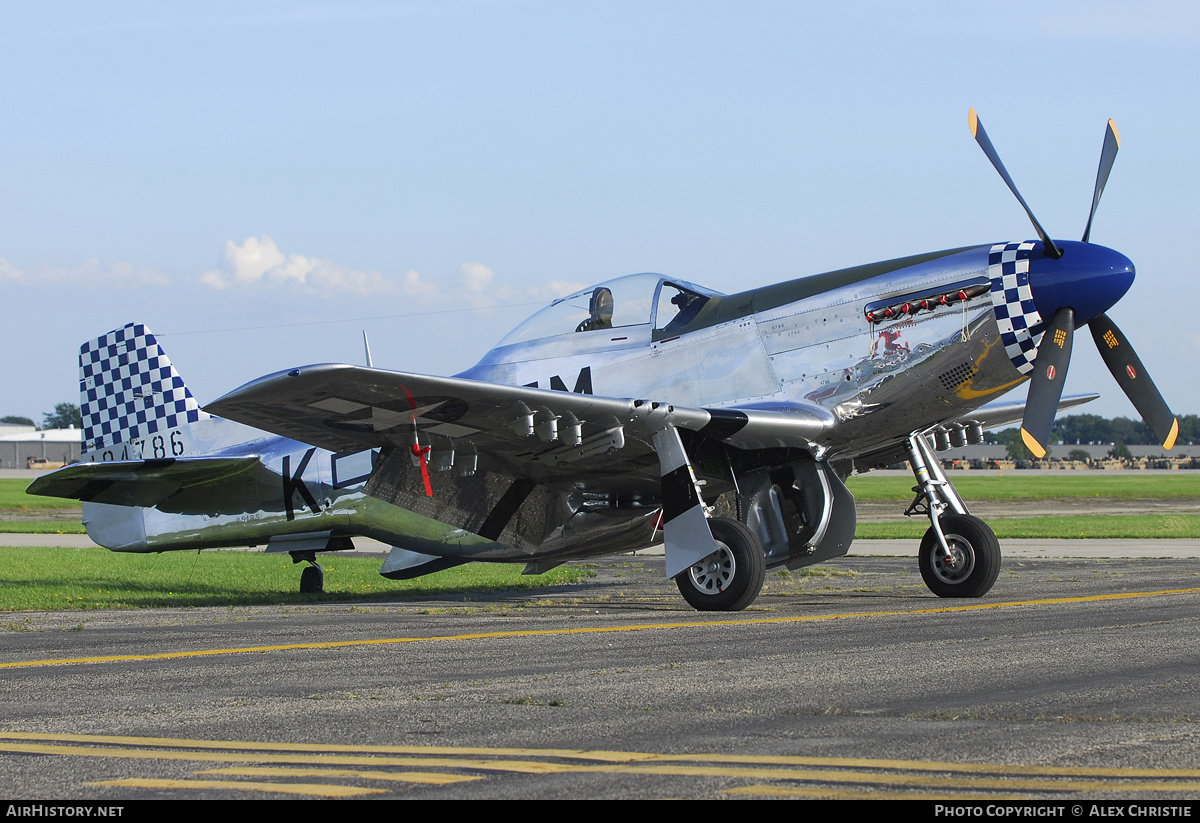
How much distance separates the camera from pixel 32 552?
21219mm

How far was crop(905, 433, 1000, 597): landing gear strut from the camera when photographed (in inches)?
454

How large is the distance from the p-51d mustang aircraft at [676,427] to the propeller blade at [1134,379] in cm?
2

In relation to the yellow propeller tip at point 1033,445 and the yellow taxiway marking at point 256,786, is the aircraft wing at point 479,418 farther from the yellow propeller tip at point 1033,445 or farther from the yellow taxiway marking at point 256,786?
the yellow taxiway marking at point 256,786

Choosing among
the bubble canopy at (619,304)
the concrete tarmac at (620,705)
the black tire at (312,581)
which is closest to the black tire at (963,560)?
the concrete tarmac at (620,705)

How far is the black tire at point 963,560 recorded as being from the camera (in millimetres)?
11523

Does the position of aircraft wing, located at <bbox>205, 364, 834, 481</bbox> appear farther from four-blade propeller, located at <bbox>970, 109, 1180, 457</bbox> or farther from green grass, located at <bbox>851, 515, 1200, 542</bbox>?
green grass, located at <bbox>851, 515, 1200, 542</bbox>

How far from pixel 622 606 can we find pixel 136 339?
24.7ft

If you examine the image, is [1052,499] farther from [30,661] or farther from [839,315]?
[30,661]

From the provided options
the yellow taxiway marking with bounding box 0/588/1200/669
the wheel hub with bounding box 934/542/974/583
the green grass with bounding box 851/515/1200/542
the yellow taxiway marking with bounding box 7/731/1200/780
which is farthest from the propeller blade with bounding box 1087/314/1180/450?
the green grass with bounding box 851/515/1200/542

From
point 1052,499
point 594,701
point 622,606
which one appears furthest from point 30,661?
point 1052,499

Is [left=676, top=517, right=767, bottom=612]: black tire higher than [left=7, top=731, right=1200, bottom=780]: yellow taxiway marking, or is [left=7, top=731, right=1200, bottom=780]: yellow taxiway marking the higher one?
[left=7, top=731, right=1200, bottom=780]: yellow taxiway marking

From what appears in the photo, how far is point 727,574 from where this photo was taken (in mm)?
10305

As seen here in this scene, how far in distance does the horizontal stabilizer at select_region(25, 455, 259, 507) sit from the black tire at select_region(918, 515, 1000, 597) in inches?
301

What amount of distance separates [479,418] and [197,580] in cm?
775
